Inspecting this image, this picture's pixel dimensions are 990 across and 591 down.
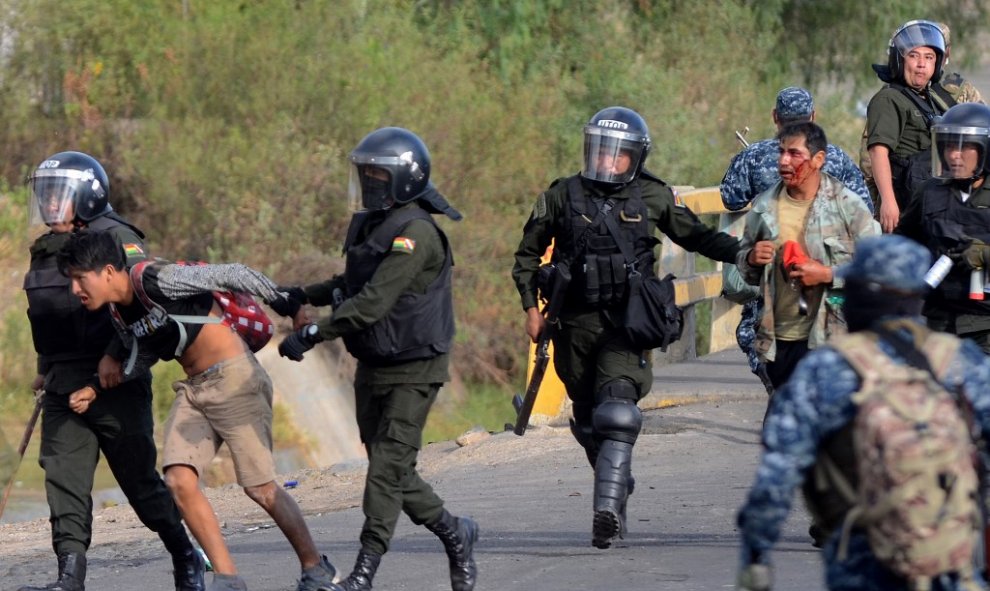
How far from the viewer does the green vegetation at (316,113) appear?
18.7 meters

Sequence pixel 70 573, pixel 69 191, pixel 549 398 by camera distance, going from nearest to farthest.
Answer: pixel 70 573 < pixel 69 191 < pixel 549 398

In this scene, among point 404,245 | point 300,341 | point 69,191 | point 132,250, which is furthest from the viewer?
point 69,191

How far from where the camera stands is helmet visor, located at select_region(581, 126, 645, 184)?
7379mm

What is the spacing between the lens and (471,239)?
1928 cm

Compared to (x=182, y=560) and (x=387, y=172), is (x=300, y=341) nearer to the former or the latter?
(x=387, y=172)

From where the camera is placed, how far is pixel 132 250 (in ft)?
22.3

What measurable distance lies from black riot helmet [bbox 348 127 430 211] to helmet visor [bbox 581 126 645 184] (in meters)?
0.98

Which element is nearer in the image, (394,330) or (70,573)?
(394,330)

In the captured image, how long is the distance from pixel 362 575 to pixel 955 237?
269 centimetres

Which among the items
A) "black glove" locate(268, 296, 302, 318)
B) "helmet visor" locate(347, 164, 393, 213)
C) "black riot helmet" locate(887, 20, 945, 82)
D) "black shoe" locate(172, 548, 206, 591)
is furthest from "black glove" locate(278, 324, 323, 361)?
"black riot helmet" locate(887, 20, 945, 82)

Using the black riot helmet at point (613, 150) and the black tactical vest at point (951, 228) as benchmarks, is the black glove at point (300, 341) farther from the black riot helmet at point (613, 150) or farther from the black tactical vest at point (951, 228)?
the black tactical vest at point (951, 228)

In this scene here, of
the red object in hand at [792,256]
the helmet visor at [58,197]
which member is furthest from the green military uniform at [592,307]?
the helmet visor at [58,197]

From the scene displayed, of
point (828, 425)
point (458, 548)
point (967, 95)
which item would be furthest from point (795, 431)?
point (967, 95)

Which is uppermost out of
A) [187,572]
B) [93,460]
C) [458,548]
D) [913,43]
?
[913,43]
